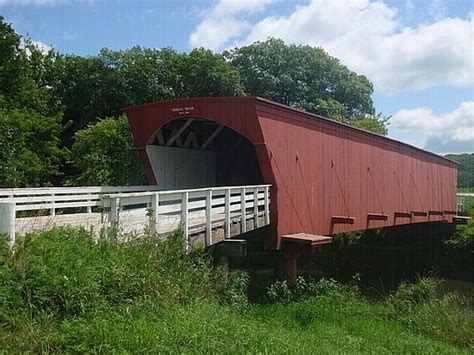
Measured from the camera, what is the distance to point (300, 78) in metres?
39.5

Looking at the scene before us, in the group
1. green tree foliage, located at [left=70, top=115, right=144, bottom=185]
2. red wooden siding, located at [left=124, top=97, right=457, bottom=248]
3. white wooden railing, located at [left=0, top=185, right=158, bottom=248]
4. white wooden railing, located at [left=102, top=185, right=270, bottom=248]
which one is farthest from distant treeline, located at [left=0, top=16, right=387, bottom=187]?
white wooden railing, located at [left=102, top=185, right=270, bottom=248]

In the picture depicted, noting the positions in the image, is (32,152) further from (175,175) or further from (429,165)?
(429,165)

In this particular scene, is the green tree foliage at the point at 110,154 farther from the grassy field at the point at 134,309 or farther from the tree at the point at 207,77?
the grassy field at the point at 134,309

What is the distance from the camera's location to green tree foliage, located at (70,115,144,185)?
2266cm

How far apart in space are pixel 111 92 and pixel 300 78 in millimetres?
14720

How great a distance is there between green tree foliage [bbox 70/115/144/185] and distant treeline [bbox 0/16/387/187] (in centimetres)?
4

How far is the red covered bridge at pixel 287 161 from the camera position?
13.7m

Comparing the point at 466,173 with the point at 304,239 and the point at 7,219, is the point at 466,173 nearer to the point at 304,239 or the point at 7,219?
the point at 304,239

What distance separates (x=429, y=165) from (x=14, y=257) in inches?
948


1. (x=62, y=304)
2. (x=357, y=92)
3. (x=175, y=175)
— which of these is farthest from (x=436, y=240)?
(x=62, y=304)

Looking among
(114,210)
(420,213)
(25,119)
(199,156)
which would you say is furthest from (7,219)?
(420,213)

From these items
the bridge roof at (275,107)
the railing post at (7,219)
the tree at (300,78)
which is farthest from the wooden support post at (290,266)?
the tree at (300,78)

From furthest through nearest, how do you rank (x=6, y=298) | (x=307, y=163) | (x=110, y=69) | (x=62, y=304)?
(x=110, y=69), (x=307, y=163), (x=62, y=304), (x=6, y=298)

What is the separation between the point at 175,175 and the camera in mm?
17344
